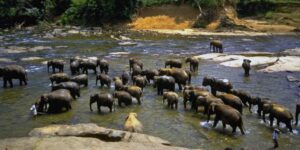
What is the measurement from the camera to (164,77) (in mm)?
22984

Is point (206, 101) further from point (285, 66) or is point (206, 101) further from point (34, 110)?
point (285, 66)

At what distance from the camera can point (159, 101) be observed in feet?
71.4

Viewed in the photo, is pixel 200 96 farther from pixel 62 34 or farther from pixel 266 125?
pixel 62 34

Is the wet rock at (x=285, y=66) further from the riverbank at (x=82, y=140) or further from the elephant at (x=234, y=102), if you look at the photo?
the riverbank at (x=82, y=140)

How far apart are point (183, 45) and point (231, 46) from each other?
4266mm

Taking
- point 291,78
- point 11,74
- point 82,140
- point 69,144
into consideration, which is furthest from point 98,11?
point 69,144

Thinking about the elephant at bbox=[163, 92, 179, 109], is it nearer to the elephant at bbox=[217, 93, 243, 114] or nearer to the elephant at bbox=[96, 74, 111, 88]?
the elephant at bbox=[217, 93, 243, 114]

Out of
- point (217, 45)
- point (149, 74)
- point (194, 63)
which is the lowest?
Result: point (217, 45)

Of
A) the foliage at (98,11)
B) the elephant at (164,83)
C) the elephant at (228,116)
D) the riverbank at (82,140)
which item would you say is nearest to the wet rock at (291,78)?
the elephant at (164,83)

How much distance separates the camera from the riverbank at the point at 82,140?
1373cm

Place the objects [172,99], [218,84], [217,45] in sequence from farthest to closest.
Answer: [217,45]
[218,84]
[172,99]

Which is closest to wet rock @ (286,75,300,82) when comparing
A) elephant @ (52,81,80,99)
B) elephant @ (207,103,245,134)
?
elephant @ (207,103,245,134)

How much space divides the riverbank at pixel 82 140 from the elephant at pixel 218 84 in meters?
7.88

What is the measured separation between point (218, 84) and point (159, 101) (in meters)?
3.21
